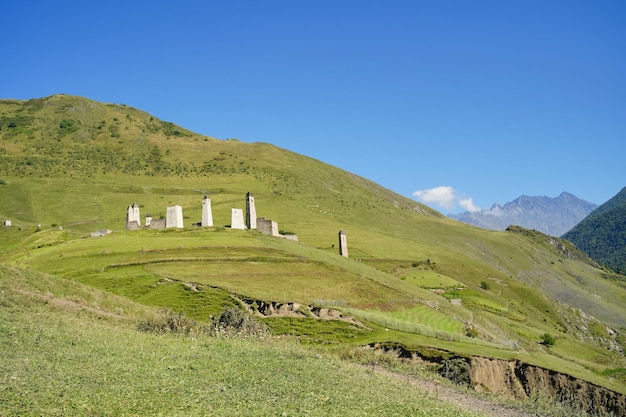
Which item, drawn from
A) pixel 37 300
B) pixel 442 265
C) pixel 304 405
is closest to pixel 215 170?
pixel 442 265

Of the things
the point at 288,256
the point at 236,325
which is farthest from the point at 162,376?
the point at 288,256

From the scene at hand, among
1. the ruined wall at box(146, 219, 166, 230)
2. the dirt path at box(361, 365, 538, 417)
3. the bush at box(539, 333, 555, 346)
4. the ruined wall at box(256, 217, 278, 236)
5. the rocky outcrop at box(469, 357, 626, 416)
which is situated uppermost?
the ruined wall at box(146, 219, 166, 230)

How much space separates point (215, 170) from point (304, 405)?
152 meters

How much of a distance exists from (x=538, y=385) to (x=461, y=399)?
369 inches

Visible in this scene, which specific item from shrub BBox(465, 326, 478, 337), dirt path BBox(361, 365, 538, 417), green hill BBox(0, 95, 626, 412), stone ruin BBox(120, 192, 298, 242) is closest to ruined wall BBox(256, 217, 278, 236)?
stone ruin BBox(120, 192, 298, 242)

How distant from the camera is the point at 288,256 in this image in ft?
197

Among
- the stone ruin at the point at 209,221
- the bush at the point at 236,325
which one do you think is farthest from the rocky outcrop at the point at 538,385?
the stone ruin at the point at 209,221

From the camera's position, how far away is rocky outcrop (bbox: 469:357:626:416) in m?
29.8

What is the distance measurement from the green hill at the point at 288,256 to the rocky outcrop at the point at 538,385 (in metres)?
1.24

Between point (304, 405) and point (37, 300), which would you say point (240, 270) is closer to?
point (37, 300)

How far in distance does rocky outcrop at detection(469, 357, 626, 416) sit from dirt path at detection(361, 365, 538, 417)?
3608mm

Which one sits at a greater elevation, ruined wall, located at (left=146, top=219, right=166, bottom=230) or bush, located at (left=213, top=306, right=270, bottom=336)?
ruined wall, located at (left=146, top=219, right=166, bottom=230)

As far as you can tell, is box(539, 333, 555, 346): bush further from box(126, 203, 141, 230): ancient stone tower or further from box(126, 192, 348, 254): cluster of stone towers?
box(126, 203, 141, 230): ancient stone tower

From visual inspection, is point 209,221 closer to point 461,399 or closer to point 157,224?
point 157,224
